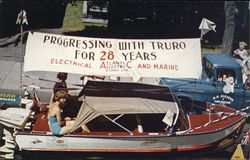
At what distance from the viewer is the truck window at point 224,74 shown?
35.2ft

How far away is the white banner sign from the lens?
327 inches

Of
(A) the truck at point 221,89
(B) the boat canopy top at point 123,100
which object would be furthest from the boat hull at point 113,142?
(A) the truck at point 221,89

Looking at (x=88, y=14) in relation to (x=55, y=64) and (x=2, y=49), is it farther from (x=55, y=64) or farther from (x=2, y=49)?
(x=55, y=64)

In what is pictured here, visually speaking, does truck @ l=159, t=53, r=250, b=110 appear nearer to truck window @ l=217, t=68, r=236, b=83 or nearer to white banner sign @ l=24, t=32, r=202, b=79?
truck window @ l=217, t=68, r=236, b=83

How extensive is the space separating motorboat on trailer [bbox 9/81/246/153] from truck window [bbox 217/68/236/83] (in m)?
1.68

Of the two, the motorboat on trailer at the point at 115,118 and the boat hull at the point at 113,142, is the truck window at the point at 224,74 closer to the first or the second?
the motorboat on trailer at the point at 115,118

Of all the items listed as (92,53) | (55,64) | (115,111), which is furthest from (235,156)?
(55,64)

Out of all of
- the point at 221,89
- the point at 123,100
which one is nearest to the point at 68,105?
the point at 123,100

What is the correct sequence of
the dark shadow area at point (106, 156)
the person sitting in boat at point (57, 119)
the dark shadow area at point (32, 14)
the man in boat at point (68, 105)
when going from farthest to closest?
the dark shadow area at point (32, 14) → the man in boat at point (68, 105) → the dark shadow area at point (106, 156) → the person sitting in boat at point (57, 119)

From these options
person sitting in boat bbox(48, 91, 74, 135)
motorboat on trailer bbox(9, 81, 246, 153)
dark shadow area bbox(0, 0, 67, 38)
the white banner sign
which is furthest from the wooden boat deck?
dark shadow area bbox(0, 0, 67, 38)

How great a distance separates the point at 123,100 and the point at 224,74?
4076 mm

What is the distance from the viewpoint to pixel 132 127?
8.79 metres

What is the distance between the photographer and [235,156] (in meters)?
8.65

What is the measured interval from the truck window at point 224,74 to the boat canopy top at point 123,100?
2467 mm
